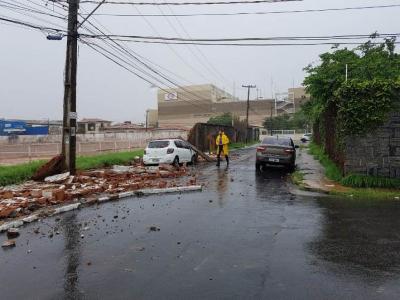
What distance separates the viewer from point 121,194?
1415cm

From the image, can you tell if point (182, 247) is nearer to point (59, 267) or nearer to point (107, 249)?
point (107, 249)

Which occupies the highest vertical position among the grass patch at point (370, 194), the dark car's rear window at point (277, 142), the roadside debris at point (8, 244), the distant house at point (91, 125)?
the distant house at point (91, 125)

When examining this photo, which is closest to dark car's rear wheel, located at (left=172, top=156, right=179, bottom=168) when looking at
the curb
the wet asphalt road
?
the curb

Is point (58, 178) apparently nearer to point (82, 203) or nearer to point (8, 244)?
point (82, 203)

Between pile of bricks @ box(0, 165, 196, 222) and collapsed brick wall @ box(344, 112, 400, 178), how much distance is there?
224 inches

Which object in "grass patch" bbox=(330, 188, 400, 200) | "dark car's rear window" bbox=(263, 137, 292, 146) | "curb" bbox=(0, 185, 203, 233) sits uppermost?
"dark car's rear window" bbox=(263, 137, 292, 146)

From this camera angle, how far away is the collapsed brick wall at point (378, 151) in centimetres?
1516

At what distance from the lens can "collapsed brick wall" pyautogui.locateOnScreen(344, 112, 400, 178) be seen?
1516 centimetres

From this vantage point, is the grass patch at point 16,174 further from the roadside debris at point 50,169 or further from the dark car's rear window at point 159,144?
the dark car's rear window at point 159,144

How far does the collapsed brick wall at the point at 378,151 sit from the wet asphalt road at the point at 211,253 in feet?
10.4

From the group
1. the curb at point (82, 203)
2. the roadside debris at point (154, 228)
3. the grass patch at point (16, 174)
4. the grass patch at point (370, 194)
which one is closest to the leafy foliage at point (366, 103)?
the grass patch at point (370, 194)

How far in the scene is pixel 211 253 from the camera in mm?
7383

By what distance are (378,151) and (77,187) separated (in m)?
9.96

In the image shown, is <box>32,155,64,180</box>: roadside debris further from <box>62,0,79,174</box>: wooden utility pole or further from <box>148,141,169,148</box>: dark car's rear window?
<box>148,141,169,148</box>: dark car's rear window
